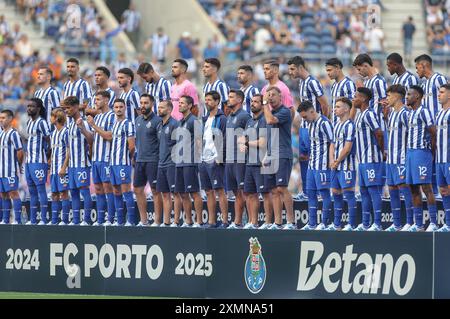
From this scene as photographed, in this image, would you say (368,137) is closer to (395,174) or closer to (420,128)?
(395,174)

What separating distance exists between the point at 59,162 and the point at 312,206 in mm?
4576

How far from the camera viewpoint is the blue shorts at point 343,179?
63.9ft

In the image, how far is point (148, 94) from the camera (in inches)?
835

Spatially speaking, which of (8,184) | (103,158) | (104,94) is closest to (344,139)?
(103,158)

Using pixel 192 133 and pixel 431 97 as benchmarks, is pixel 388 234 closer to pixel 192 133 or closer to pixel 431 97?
pixel 431 97

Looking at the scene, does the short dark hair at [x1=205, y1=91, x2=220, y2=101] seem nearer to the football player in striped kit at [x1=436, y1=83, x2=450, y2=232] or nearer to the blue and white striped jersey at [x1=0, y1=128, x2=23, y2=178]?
the football player in striped kit at [x1=436, y1=83, x2=450, y2=232]

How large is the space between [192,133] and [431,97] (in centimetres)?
361

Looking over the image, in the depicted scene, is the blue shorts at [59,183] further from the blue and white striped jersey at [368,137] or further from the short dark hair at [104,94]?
the blue and white striped jersey at [368,137]

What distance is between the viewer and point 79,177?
72.0 feet

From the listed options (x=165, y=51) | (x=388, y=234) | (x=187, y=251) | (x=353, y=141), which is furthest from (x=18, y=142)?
(x=165, y=51)

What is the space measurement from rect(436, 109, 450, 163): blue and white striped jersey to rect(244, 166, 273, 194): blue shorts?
2577 millimetres

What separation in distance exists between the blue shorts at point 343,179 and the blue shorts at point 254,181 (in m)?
0.93

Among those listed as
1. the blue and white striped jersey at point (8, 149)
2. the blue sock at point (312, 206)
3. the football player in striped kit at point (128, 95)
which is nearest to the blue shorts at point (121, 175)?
the football player in striped kit at point (128, 95)

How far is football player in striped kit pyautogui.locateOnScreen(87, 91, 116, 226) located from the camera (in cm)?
2156
